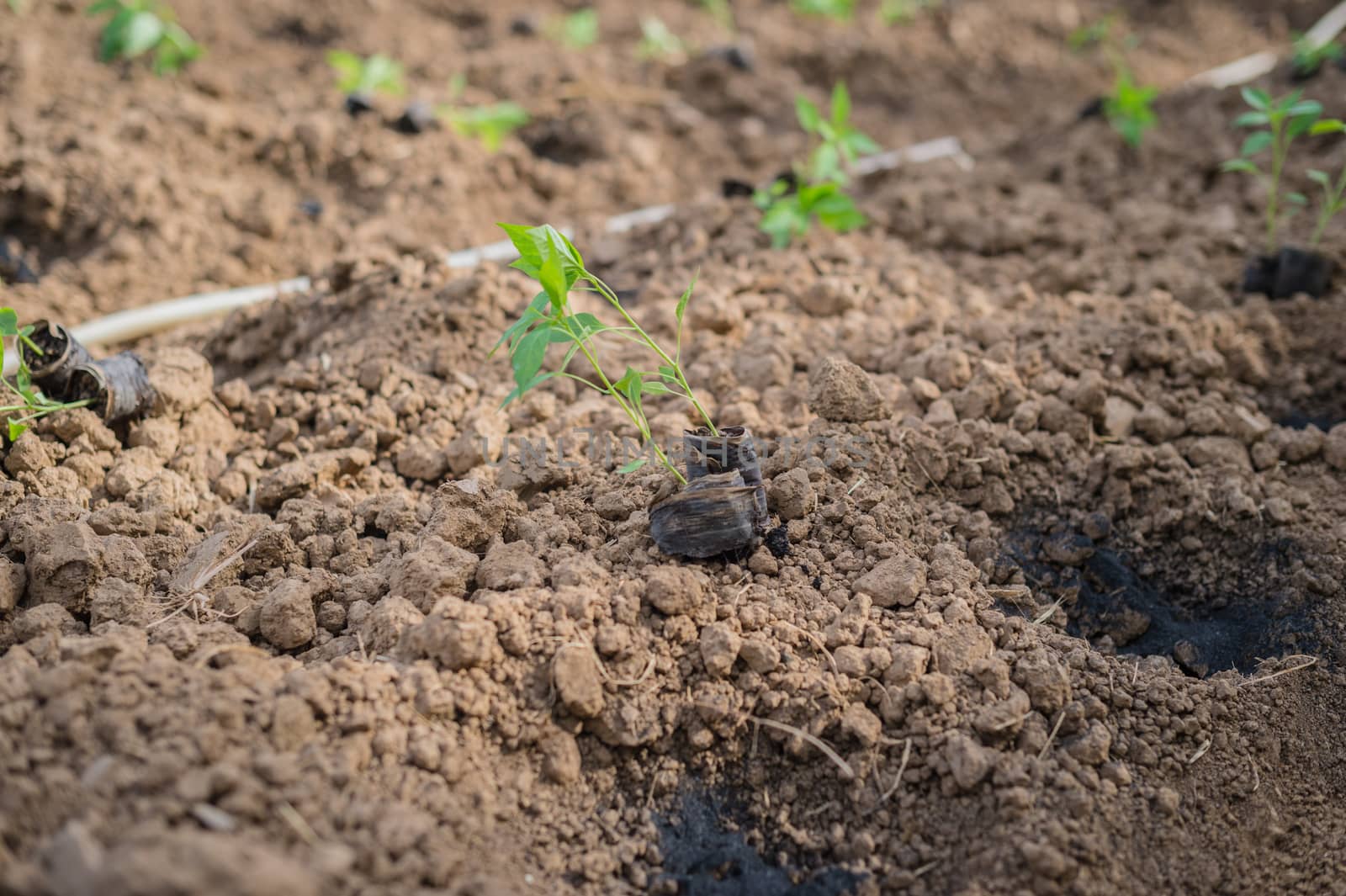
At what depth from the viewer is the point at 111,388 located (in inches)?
87.9

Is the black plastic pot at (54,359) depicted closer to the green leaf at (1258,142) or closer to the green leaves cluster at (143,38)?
the green leaves cluster at (143,38)

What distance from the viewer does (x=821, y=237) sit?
3191 mm

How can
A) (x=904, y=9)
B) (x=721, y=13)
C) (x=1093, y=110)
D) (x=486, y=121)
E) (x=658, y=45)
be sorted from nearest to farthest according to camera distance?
(x=486, y=121)
(x=1093, y=110)
(x=658, y=45)
(x=721, y=13)
(x=904, y=9)

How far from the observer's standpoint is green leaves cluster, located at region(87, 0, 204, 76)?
3947 mm

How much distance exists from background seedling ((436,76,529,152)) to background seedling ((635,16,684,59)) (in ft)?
3.22

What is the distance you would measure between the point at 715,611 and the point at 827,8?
453cm

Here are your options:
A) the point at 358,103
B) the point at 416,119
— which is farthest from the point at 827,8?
the point at 358,103

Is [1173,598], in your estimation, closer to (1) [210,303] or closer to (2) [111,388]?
(2) [111,388]

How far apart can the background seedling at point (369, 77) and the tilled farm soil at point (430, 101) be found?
0.33 ft

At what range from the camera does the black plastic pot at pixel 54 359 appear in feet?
7.25

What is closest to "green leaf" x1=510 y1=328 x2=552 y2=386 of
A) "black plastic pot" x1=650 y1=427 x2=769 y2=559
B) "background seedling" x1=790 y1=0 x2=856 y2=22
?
"black plastic pot" x1=650 y1=427 x2=769 y2=559

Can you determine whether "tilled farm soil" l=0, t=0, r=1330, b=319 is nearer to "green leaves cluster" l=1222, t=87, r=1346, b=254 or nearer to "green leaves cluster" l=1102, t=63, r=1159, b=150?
"green leaves cluster" l=1102, t=63, r=1159, b=150

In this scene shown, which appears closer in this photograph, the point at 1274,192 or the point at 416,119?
the point at 1274,192

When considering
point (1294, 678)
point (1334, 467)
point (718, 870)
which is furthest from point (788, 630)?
point (1334, 467)
